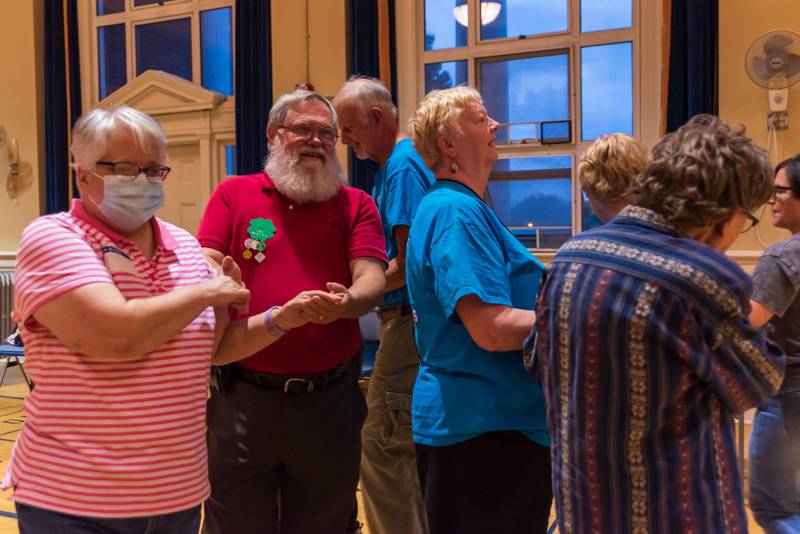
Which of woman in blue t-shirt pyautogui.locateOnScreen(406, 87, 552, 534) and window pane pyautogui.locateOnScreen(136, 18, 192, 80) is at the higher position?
window pane pyautogui.locateOnScreen(136, 18, 192, 80)

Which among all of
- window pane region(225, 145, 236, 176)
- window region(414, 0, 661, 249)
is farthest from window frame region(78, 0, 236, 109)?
window region(414, 0, 661, 249)

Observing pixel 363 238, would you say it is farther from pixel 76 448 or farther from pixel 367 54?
pixel 367 54

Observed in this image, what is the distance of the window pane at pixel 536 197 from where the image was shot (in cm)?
585

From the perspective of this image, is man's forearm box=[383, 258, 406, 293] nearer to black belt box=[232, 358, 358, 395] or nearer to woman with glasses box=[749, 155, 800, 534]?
black belt box=[232, 358, 358, 395]

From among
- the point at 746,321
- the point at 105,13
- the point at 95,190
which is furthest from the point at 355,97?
the point at 105,13

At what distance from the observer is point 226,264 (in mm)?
1568

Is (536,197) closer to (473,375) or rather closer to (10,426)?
(10,426)

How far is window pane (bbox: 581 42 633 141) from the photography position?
557 centimetres

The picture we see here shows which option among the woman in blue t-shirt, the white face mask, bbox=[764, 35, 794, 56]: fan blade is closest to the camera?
the white face mask

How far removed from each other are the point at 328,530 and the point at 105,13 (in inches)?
286

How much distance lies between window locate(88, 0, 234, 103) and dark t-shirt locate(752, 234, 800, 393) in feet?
19.4

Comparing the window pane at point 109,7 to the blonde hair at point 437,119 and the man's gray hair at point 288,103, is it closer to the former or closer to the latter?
the man's gray hair at point 288,103

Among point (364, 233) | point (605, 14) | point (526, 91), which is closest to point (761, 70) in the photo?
point (605, 14)

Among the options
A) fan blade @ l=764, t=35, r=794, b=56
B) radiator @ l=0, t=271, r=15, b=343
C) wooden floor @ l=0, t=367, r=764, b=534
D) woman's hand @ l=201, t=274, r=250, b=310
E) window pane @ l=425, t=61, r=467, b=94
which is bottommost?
wooden floor @ l=0, t=367, r=764, b=534
